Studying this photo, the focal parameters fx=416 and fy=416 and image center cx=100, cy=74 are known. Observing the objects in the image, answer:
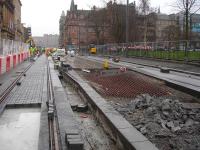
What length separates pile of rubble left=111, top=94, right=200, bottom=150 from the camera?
699cm

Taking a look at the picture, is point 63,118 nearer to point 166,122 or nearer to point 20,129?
point 20,129

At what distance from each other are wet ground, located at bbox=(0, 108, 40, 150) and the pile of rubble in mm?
2040

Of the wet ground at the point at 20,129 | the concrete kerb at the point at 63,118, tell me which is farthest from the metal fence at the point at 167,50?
the wet ground at the point at 20,129

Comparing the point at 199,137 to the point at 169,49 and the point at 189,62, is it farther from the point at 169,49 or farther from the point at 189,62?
the point at 169,49

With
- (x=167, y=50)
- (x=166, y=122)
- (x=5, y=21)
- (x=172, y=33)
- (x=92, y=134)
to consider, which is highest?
(x=5, y=21)

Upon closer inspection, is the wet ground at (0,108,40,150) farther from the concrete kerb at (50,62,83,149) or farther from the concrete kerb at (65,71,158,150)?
the concrete kerb at (65,71,158,150)

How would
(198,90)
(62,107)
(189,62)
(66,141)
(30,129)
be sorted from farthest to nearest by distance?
(189,62)
(198,90)
(62,107)
(30,129)
(66,141)

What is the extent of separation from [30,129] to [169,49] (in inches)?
1160

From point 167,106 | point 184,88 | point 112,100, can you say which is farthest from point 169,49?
point 167,106

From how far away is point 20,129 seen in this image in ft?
28.8

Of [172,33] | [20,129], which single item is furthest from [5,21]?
[20,129]

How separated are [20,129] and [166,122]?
120 inches

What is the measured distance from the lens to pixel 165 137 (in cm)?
732

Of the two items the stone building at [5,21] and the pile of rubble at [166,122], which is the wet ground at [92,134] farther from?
the stone building at [5,21]
